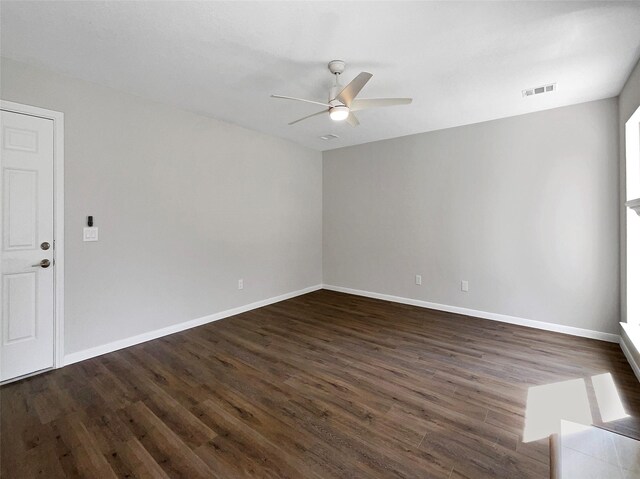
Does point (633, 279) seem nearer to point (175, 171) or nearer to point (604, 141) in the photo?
point (604, 141)

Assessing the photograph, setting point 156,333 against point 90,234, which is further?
point 156,333

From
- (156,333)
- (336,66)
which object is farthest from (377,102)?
(156,333)

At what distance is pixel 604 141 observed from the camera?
3057 mm

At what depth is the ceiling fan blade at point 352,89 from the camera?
2.08m

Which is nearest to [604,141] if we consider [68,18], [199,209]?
[199,209]

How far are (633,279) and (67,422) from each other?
15.3ft

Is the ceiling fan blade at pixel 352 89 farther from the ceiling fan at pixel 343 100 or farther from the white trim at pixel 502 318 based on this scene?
the white trim at pixel 502 318

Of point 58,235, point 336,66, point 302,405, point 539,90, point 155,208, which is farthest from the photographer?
point 155,208

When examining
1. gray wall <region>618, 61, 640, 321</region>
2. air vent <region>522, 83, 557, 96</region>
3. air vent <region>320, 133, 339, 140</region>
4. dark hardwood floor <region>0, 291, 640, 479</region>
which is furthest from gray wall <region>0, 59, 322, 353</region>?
gray wall <region>618, 61, 640, 321</region>

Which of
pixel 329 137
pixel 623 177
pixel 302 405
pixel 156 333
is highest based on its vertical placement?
pixel 329 137

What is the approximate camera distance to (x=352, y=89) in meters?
2.22

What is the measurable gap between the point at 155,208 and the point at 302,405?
2.51 m

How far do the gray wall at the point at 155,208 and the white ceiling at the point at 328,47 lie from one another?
10.7 inches

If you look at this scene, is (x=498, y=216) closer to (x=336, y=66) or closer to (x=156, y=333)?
(x=336, y=66)
